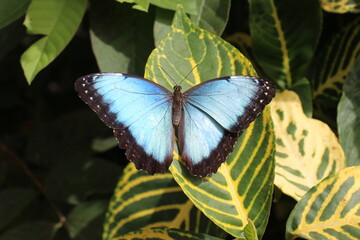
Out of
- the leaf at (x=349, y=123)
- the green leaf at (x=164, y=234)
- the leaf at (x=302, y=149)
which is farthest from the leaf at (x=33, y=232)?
the leaf at (x=349, y=123)

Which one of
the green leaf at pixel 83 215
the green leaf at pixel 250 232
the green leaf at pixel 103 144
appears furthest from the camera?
the green leaf at pixel 103 144

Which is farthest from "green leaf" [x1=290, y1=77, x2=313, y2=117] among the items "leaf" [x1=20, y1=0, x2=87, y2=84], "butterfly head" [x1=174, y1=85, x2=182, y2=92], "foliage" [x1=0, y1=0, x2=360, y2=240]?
"leaf" [x1=20, y1=0, x2=87, y2=84]

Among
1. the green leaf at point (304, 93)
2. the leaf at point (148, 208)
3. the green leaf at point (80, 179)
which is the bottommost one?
the green leaf at point (80, 179)

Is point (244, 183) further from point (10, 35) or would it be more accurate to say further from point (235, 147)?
point (10, 35)

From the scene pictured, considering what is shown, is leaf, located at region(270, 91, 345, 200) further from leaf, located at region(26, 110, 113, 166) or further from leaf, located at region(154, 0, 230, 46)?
leaf, located at region(26, 110, 113, 166)

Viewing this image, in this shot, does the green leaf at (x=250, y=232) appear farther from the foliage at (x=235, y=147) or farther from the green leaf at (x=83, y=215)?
the green leaf at (x=83, y=215)
